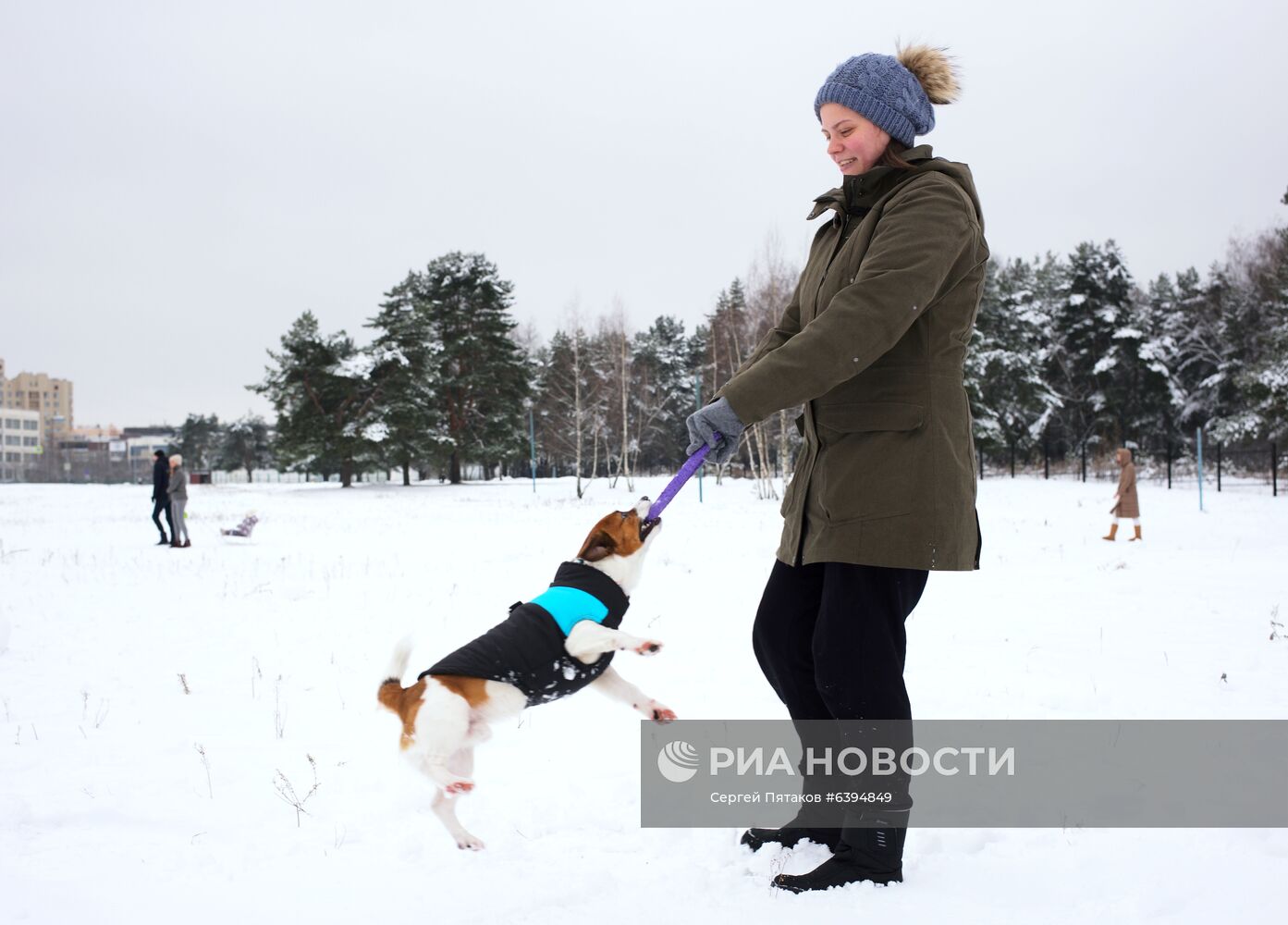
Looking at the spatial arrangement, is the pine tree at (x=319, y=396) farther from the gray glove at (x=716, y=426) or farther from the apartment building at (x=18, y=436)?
the apartment building at (x=18, y=436)

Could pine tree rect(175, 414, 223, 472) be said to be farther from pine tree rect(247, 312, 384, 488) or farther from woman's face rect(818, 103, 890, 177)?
woman's face rect(818, 103, 890, 177)

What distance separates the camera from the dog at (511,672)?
2543 millimetres

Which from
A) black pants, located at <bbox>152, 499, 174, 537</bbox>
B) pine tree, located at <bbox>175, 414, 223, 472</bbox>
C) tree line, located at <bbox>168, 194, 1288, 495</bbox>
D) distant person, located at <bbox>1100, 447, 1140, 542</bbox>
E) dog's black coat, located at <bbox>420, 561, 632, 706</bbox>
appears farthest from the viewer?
pine tree, located at <bbox>175, 414, 223, 472</bbox>

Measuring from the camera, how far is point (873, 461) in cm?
235

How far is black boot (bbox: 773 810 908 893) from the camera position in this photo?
2.45 meters

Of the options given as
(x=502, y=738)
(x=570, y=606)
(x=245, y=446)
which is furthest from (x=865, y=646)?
(x=245, y=446)

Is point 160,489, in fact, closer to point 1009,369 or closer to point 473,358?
Result: point 473,358

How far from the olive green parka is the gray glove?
3 cm

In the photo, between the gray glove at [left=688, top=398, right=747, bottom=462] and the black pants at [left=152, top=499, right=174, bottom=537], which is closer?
the gray glove at [left=688, top=398, right=747, bottom=462]

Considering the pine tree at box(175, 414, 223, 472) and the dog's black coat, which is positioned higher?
the pine tree at box(175, 414, 223, 472)

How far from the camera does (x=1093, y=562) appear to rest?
35.3ft

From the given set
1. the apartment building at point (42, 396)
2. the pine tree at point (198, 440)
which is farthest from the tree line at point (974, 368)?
the apartment building at point (42, 396)

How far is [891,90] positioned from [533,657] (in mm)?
2042

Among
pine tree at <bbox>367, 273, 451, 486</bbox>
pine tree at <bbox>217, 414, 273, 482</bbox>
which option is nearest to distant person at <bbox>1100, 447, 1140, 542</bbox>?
pine tree at <bbox>367, 273, 451, 486</bbox>
